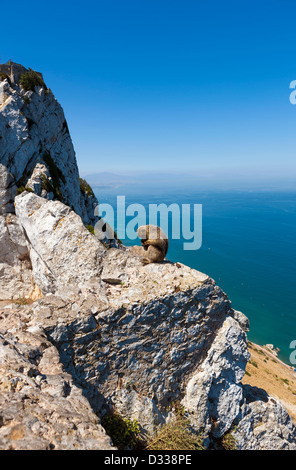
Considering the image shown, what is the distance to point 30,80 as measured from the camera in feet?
64.2

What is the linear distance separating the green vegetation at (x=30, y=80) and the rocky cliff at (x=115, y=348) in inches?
459

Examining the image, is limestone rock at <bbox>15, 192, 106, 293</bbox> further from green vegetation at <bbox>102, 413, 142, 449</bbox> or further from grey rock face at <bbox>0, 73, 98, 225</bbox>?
green vegetation at <bbox>102, 413, 142, 449</bbox>

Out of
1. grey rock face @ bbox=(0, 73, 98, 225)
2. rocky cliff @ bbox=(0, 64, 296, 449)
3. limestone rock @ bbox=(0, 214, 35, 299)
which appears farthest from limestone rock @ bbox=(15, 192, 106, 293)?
grey rock face @ bbox=(0, 73, 98, 225)

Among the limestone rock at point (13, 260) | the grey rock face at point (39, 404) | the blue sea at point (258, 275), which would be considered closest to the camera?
the grey rock face at point (39, 404)

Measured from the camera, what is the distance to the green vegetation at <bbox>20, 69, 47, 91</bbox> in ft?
62.7

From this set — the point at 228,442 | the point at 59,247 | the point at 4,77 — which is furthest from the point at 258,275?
the point at 59,247

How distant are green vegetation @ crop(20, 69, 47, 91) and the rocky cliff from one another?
38.3 feet

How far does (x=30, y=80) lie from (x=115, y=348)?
21.5 meters

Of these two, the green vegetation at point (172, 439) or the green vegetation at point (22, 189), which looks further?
the green vegetation at point (22, 189)

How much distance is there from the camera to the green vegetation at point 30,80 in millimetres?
19125

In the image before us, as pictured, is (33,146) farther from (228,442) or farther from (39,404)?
(228,442)

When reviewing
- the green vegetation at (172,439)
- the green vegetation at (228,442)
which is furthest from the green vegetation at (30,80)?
the green vegetation at (228,442)

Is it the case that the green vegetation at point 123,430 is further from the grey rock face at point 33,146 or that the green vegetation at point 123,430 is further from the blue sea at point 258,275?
the blue sea at point 258,275

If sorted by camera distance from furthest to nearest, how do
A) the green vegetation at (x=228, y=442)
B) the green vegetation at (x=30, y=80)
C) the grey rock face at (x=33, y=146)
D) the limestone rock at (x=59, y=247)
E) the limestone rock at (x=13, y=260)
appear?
the green vegetation at (x=30, y=80)
the grey rock face at (x=33, y=146)
the limestone rock at (x=13, y=260)
the limestone rock at (x=59, y=247)
the green vegetation at (x=228, y=442)
